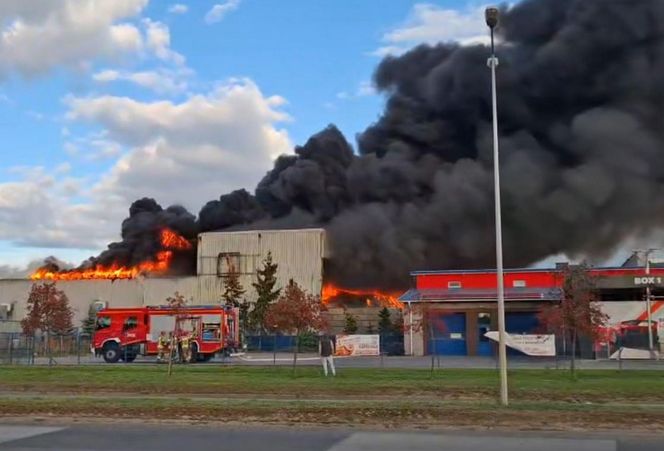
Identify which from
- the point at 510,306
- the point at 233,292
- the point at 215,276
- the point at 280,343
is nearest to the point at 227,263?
the point at 215,276

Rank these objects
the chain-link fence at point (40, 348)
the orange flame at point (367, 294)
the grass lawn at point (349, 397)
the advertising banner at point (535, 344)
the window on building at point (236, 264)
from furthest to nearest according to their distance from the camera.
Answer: the orange flame at point (367, 294) → the window on building at point (236, 264) → the chain-link fence at point (40, 348) → the advertising banner at point (535, 344) → the grass lawn at point (349, 397)

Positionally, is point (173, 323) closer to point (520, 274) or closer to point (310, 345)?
point (310, 345)

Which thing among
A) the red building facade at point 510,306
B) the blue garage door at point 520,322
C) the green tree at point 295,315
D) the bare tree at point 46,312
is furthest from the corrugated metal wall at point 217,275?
the green tree at point 295,315

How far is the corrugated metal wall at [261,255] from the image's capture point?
5859cm

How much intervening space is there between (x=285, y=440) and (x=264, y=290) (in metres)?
44.9

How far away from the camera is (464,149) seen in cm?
5506

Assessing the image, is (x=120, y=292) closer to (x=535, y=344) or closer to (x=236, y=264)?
(x=236, y=264)

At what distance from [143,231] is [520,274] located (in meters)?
33.3

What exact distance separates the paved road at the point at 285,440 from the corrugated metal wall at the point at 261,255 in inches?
1799

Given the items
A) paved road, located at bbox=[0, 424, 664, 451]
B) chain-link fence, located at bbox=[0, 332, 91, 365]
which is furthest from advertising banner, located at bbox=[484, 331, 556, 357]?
paved road, located at bbox=[0, 424, 664, 451]

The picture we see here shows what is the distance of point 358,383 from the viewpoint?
20.4 meters

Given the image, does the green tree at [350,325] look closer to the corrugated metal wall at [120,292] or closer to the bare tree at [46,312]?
the corrugated metal wall at [120,292]

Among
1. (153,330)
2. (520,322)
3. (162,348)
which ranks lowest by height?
(162,348)

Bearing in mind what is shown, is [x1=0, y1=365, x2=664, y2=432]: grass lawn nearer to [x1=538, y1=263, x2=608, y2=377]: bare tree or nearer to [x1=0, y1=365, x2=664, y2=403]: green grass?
[x1=0, y1=365, x2=664, y2=403]: green grass
